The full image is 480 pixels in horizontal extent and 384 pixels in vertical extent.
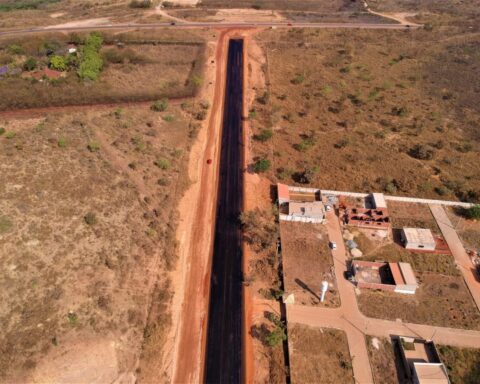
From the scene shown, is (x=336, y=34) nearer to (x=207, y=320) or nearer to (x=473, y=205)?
(x=473, y=205)

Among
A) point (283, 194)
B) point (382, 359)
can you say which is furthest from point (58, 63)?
point (382, 359)

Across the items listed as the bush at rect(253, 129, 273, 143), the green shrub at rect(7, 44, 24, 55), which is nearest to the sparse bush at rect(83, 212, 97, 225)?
the bush at rect(253, 129, 273, 143)

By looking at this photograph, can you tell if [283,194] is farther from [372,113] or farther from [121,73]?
[121,73]

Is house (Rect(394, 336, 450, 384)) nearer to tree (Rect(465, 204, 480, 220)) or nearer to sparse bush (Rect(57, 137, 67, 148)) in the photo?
tree (Rect(465, 204, 480, 220))

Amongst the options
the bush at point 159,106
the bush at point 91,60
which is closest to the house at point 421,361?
the bush at point 159,106

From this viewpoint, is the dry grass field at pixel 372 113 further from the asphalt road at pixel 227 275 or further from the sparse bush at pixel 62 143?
the sparse bush at pixel 62 143

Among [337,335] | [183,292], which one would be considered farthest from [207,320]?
[337,335]
